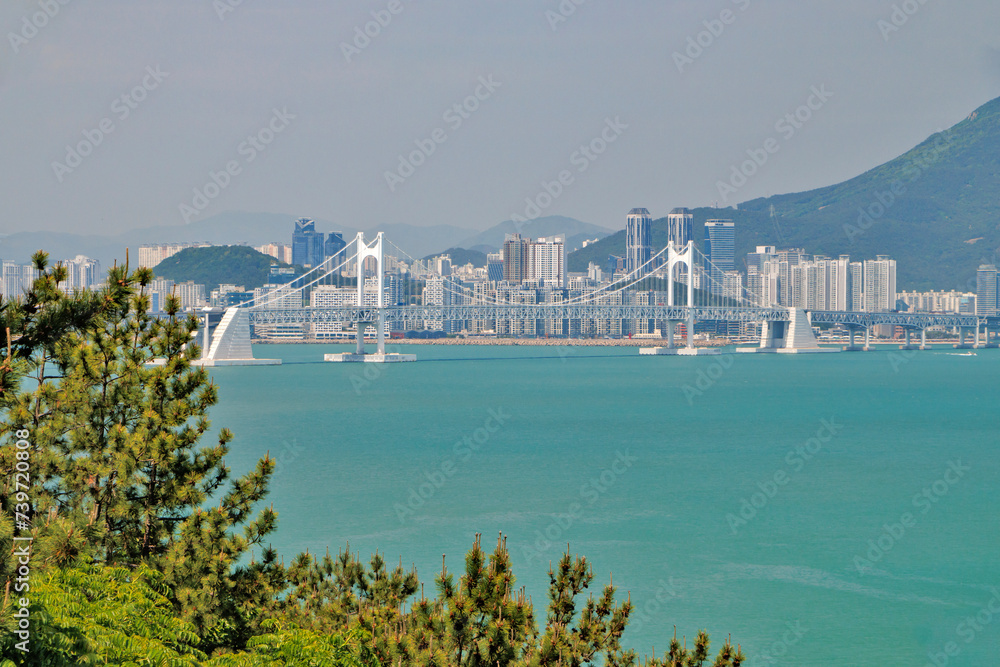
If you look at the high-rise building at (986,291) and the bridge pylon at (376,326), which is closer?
the bridge pylon at (376,326)

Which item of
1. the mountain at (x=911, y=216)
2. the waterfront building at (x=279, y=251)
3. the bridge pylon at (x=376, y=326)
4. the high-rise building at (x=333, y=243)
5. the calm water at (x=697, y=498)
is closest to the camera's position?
the calm water at (x=697, y=498)

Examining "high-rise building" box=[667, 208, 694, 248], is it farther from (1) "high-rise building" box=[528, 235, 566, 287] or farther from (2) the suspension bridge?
(2) the suspension bridge

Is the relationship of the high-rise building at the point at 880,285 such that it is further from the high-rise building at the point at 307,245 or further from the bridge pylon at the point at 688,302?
the high-rise building at the point at 307,245

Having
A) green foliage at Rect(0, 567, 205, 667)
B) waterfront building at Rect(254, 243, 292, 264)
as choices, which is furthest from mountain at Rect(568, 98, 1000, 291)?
green foliage at Rect(0, 567, 205, 667)

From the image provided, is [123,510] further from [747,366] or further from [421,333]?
[421,333]

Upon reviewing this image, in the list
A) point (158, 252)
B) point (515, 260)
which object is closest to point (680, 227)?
point (515, 260)

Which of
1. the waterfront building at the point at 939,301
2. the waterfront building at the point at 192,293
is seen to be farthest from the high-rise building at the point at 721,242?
the waterfront building at the point at 192,293

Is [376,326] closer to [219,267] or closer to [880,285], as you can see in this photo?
[219,267]
